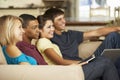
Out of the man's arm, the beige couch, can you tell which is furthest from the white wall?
the beige couch

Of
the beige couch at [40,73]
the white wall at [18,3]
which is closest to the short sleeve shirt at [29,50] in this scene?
the beige couch at [40,73]

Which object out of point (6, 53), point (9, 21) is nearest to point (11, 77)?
point (6, 53)

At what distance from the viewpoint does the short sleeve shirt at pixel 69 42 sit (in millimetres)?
2820

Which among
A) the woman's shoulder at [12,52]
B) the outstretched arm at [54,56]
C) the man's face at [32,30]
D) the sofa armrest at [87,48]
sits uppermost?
the man's face at [32,30]

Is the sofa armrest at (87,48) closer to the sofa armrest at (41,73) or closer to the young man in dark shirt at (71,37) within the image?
the young man in dark shirt at (71,37)

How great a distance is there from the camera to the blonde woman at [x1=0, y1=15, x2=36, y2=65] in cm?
194

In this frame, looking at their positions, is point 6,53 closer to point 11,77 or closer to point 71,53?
point 11,77

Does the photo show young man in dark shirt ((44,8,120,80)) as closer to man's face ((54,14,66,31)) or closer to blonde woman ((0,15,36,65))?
man's face ((54,14,66,31))

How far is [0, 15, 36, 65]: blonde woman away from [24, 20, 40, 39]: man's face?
1.48 ft

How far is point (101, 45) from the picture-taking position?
9.36 feet

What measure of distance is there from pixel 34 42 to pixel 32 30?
0.24 metres

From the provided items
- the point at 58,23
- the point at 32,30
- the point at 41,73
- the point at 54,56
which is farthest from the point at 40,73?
the point at 58,23

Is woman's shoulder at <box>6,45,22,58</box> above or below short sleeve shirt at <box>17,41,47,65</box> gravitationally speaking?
above

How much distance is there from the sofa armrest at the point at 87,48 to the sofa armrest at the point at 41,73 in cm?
128
